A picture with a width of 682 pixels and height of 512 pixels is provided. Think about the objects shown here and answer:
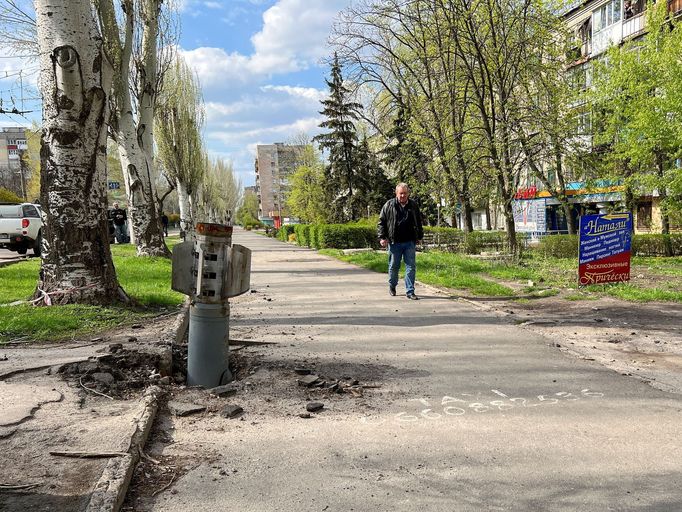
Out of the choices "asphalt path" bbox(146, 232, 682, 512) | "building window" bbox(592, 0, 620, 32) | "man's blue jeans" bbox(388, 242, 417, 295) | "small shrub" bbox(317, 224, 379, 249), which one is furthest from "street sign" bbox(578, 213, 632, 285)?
"building window" bbox(592, 0, 620, 32)

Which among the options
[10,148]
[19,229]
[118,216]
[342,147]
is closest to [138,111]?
[19,229]

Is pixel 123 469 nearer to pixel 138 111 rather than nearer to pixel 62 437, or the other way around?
pixel 62 437

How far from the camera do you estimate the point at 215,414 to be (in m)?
3.62

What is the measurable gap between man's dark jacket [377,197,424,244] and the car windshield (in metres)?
15.3

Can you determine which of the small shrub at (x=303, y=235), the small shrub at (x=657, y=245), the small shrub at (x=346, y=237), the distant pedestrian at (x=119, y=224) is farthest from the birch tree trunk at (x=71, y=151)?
the small shrub at (x=303, y=235)

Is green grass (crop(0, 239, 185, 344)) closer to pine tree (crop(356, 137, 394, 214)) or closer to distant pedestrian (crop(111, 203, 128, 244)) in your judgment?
distant pedestrian (crop(111, 203, 128, 244))

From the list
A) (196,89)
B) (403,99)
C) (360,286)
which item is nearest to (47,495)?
(360,286)

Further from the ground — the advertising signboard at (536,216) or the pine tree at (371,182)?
the pine tree at (371,182)

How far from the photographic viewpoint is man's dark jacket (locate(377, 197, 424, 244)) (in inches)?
353

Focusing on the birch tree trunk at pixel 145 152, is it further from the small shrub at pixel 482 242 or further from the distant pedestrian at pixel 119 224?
the small shrub at pixel 482 242

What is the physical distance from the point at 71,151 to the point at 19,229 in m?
13.8

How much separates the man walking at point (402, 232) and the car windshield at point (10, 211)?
1540 cm

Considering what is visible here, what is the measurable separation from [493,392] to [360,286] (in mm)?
6591

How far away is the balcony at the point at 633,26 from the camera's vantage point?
30.5 m
